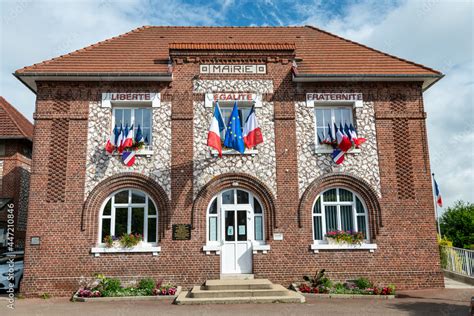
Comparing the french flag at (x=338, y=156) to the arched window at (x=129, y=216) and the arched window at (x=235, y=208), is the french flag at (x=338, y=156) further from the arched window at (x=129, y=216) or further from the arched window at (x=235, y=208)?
the arched window at (x=129, y=216)

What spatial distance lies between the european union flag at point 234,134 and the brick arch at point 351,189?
2.69m

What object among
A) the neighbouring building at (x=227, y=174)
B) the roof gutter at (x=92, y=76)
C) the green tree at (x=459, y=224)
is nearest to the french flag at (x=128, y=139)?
the neighbouring building at (x=227, y=174)

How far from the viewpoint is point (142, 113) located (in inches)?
556

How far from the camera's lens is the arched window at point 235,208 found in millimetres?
13391

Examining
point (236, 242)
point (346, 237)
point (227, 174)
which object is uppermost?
point (227, 174)

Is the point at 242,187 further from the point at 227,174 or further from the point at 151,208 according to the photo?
the point at 151,208

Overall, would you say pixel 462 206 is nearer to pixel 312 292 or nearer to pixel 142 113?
pixel 312 292

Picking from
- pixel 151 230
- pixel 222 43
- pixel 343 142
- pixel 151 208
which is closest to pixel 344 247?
pixel 343 142

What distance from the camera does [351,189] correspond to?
13688 mm

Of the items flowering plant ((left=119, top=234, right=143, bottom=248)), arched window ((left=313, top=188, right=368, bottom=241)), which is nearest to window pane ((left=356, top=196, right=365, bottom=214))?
arched window ((left=313, top=188, right=368, bottom=241))

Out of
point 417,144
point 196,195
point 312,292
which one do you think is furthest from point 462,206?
point 196,195

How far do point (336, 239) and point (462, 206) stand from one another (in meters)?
15.3

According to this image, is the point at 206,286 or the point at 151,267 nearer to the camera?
the point at 206,286

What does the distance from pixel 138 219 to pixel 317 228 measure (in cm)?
595
